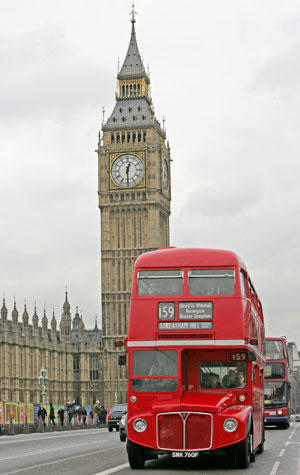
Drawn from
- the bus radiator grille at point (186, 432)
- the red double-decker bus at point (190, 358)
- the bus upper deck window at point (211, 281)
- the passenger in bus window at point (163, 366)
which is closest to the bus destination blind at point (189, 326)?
the red double-decker bus at point (190, 358)

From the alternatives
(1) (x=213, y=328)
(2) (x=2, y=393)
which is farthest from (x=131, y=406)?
(2) (x=2, y=393)

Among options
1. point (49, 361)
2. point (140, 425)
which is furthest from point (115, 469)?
point (49, 361)

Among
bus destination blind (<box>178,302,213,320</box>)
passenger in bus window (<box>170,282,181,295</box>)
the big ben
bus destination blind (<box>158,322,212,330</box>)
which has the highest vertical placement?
the big ben

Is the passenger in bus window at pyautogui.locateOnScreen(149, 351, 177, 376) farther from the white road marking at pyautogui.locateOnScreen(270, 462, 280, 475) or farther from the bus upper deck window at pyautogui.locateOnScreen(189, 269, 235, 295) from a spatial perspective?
the white road marking at pyautogui.locateOnScreen(270, 462, 280, 475)

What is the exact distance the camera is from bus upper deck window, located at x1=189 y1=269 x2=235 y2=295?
1873 centimetres

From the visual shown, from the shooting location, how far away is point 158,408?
17906mm

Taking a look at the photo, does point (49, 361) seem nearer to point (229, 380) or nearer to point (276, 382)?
point (276, 382)

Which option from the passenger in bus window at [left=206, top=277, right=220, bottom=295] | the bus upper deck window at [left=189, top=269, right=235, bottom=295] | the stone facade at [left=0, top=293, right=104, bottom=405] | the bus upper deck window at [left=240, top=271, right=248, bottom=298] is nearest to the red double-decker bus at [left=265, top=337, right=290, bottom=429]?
the bus upper deck window at [left=240, top=271, right=248, bottom=298]

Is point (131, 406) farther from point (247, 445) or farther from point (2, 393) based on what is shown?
point (2, 393)

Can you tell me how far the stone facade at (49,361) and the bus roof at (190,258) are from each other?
61.4 metres

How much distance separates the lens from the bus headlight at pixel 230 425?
17.5 m

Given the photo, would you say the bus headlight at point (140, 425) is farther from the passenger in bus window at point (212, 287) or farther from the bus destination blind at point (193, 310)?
the passenger in bus window at point (212, 287)

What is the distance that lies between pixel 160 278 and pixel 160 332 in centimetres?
114

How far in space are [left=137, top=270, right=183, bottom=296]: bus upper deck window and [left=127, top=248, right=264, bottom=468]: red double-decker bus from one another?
0.06 feet
